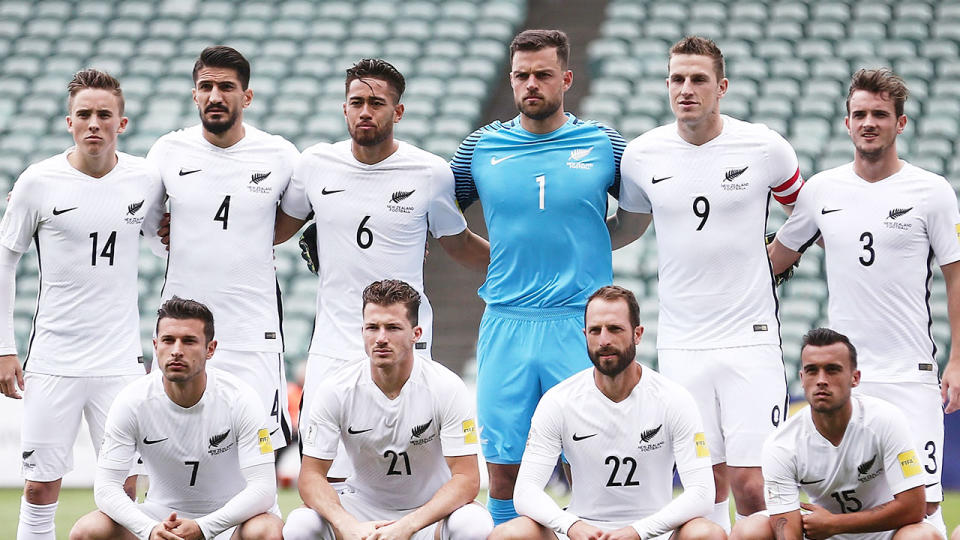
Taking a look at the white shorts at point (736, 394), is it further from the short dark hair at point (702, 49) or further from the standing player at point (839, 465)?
the short dark hair at point (702, 49)

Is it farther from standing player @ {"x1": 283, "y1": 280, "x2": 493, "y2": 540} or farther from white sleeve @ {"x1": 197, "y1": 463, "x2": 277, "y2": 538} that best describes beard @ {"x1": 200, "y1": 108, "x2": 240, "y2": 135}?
white sleeve @ {"x1": 197, "y1": 463, "x2": 277, "y2": 538}

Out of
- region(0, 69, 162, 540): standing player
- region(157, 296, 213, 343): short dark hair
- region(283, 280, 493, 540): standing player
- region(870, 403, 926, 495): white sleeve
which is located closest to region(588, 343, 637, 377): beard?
region(283, 280, 493, 540): standing player

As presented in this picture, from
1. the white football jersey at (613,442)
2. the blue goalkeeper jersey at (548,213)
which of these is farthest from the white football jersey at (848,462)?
the blue goalkeeper jersey at (548,213)

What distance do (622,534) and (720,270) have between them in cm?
121

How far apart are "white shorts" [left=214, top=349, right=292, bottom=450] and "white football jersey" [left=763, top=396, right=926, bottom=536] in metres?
2.10

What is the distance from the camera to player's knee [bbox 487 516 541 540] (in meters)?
4.84

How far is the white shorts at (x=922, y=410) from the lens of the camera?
16.9 ft

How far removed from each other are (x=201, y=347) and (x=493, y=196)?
139cm

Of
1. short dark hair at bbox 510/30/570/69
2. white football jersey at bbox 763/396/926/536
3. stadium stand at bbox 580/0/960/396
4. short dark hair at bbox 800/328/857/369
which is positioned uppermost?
stadium stand at bbox 580/0/960/396

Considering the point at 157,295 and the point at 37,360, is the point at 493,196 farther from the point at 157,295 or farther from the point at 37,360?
the point at 157,295

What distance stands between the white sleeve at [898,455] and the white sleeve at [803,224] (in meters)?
0.90

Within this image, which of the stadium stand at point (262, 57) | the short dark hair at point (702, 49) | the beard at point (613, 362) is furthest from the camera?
the stadium stand at point (262, 57)

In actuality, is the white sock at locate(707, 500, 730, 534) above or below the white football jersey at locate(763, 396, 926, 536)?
below

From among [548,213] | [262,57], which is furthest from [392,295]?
[262,57]
